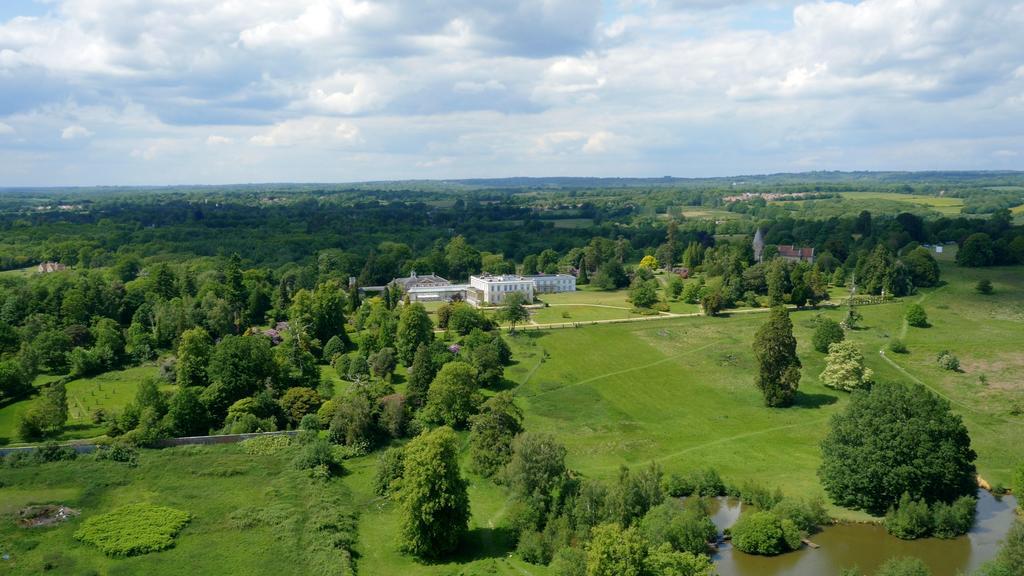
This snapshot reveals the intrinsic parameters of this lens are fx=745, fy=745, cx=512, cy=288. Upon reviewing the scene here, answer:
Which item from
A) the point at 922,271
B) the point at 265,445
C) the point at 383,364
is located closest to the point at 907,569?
the point at 265,445

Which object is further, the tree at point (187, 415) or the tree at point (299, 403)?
the tree at point (299, 403)

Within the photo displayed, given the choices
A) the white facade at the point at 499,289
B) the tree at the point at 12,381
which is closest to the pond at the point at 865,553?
the tree at the point at 12,381

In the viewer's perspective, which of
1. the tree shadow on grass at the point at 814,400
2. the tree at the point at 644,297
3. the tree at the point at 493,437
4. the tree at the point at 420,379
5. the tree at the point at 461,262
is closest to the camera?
the tree at the point at 493,437

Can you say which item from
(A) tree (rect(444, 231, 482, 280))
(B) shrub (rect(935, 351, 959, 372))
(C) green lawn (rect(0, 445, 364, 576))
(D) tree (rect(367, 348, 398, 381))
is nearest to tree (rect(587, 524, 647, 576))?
(C) green lawn (rect(0, 445, 364, 576))

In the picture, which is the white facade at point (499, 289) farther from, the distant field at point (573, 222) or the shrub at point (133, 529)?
the distant field at point (573, 222)

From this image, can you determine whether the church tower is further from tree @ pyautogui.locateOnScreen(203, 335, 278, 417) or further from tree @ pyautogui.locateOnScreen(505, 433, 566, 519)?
tree @ pyautogui.locateOnScreen(505, 433, 566, 519)
